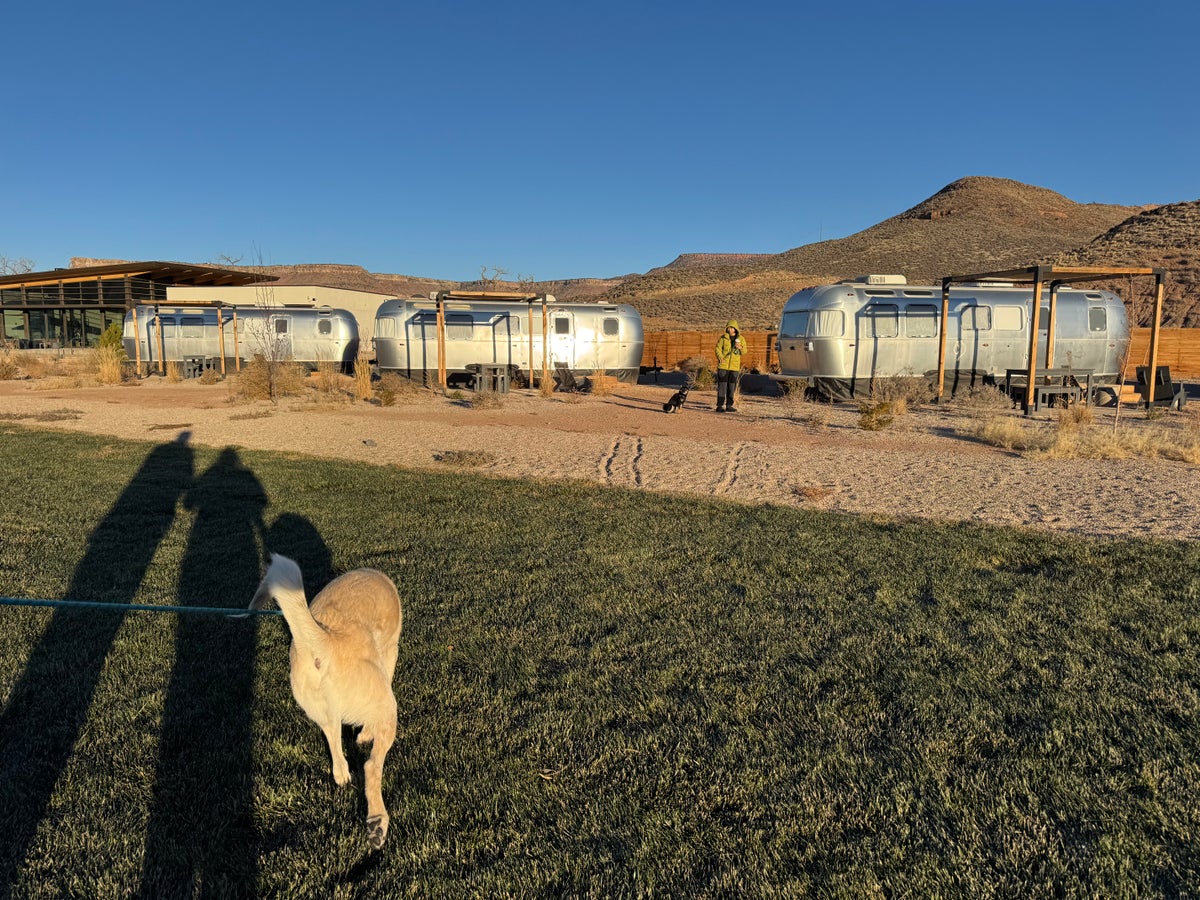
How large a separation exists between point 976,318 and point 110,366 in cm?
2447

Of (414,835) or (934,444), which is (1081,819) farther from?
(934,444)

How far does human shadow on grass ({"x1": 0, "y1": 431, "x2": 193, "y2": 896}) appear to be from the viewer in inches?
104

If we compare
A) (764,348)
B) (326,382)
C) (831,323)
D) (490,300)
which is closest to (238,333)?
(326,382)

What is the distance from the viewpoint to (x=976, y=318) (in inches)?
715

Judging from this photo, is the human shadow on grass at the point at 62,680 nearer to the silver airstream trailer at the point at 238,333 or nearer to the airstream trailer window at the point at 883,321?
the airstream trailer window at the point at 883,321

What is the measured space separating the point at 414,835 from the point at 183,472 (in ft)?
25.5

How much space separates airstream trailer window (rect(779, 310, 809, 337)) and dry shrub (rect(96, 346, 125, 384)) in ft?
64.8

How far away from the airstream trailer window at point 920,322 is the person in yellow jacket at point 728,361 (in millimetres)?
4446

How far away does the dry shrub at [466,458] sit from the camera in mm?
10008

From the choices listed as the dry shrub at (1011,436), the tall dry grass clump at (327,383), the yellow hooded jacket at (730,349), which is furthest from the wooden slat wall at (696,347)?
the dry shrub at (1011,436)

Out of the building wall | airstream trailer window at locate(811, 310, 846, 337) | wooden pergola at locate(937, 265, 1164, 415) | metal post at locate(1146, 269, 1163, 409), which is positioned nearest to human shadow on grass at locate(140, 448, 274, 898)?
wooden pergola at locate(937, 265, 1164, 415)

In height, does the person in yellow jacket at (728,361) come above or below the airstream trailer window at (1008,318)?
below

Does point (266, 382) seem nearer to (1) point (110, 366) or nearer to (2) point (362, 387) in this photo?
(2) point (362, 387)

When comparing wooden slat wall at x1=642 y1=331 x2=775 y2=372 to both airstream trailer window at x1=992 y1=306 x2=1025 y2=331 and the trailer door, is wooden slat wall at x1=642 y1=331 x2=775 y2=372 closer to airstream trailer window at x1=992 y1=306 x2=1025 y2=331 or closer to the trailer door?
the trailer door
